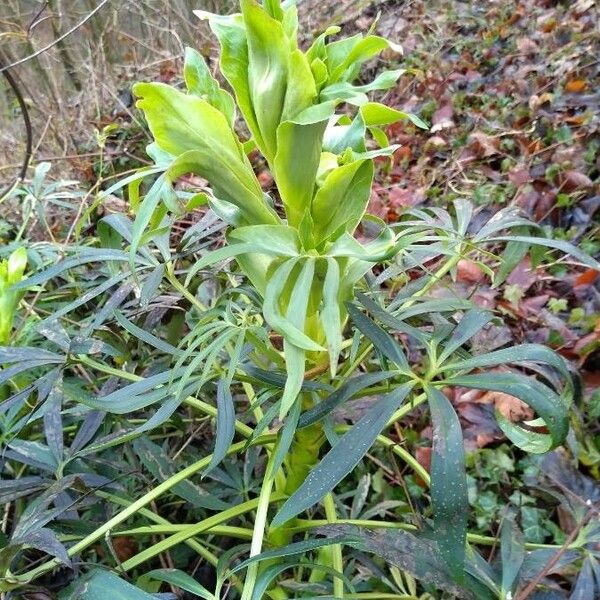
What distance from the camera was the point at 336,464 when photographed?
429 mm

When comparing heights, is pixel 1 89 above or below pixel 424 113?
above

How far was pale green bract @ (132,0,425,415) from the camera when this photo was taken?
44 centimetres

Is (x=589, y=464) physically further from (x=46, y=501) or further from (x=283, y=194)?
(x=46, y=501)

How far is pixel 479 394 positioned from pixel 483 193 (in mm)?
643

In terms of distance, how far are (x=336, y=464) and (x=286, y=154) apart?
0.28 metres

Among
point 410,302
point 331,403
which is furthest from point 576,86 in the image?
point 331,403

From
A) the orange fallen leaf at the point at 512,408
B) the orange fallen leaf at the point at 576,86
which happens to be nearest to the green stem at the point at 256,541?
the orange fallen leaf at the point at 512,408

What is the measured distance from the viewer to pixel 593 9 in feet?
6.58

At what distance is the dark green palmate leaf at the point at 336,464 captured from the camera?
418 millimetres

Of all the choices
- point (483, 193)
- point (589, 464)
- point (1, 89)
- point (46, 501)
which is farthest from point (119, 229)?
point (1, 89)

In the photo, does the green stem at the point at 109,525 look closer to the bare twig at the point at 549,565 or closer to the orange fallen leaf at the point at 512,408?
the bare twig at the point at 549,565

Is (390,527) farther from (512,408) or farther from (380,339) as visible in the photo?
(512,408)

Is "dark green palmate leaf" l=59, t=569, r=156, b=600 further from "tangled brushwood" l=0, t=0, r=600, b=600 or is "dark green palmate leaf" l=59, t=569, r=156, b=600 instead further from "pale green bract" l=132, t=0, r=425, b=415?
"pale green bract" l=132, t=0, r=425, b=415

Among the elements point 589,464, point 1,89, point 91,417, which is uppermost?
point 1,89
